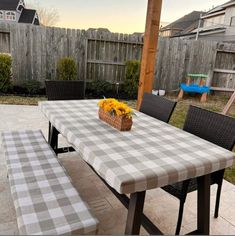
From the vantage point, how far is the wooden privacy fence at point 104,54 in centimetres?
580

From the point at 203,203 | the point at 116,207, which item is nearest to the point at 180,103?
the point at 116,207

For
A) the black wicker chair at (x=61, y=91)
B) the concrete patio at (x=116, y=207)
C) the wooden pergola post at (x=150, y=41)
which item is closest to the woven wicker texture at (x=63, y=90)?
the black wicker chair at (x=61, y=91)

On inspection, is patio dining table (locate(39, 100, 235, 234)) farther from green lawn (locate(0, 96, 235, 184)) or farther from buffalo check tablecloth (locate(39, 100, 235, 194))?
green lawn (locate(0, 96, 235, 184))

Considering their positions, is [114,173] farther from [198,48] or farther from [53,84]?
[198,48]

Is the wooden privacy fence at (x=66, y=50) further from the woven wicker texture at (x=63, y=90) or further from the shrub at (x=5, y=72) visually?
the woven wicker texture at (x=63, y=90)

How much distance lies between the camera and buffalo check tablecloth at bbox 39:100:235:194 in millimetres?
1141

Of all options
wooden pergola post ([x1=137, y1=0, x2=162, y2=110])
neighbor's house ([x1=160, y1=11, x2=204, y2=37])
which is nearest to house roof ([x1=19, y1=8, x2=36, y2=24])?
neighbor's house ([x1=160, y1=11, x2=204, y2=37])

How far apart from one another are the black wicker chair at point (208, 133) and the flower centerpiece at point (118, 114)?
52cm

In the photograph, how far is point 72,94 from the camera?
295 centimetres

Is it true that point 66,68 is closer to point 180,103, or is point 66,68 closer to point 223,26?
point 180,103

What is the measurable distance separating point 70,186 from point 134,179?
0.59m

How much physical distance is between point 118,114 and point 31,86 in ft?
15.1

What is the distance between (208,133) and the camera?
74.1 inches

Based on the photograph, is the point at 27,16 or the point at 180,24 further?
the point at 180,24
